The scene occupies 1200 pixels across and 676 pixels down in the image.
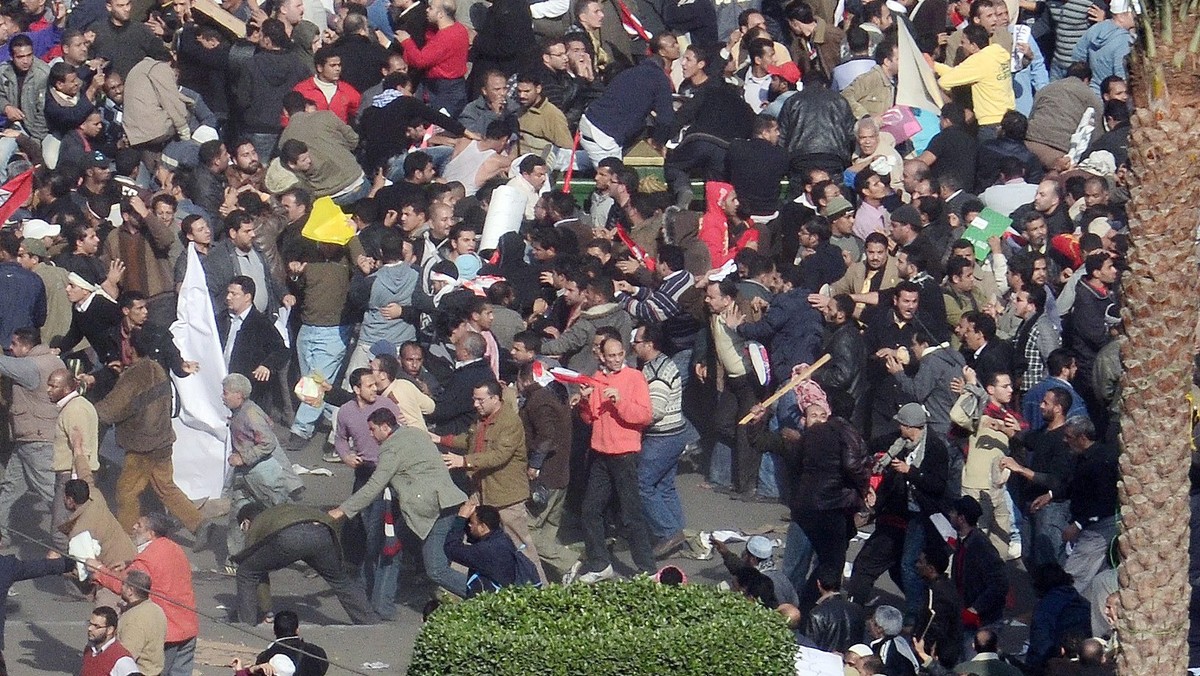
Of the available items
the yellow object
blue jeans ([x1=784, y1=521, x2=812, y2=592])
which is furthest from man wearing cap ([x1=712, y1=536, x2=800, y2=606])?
the yellow object

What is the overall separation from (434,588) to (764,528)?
7.97 feet

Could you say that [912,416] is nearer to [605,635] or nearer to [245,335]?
[605,635]

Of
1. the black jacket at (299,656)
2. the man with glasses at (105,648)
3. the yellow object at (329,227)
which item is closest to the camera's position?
the black jacket at (299,656)

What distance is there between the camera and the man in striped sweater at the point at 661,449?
14.2 meters

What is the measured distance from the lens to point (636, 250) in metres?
16.3

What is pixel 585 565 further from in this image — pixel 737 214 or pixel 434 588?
pixel 737 214

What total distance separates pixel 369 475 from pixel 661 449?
1996 millimetres

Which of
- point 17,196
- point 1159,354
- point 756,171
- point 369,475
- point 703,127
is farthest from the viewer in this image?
point 703,127

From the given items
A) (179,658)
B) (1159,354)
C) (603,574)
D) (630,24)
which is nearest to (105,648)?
(179,658)

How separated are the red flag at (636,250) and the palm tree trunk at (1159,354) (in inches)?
249

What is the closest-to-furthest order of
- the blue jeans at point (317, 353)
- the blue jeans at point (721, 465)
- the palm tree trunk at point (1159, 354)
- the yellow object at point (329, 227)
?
the palm tree trunk at point (1159, 354)
the blue jeans at point (721, 465)
the yellow object at point (329, 227)
the blue jeans at point (317, 353)

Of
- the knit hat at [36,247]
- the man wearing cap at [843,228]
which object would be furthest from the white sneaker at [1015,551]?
the knit hat at [36,247]

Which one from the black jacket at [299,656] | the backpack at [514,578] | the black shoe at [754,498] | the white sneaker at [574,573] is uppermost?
the black jacket at [299,656]

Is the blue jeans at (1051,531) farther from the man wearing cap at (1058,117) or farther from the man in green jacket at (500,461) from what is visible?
the man wearing cap at (1058,117)
